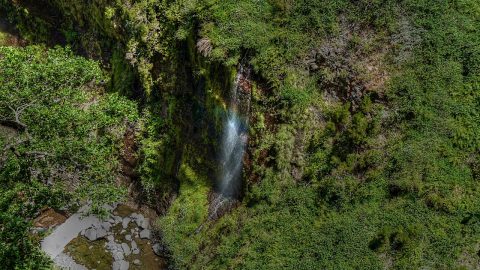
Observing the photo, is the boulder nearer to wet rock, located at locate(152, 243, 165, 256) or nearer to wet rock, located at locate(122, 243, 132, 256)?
wet rock, located at locate(122, 243, 132, 256)

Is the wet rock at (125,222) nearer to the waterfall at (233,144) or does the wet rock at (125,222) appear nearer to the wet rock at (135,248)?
the wet rock at (135,248)

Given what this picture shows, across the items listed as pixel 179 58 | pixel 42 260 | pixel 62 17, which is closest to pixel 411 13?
pixel 179 58

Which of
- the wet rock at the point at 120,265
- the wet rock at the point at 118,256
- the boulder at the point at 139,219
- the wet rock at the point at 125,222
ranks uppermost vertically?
the boulder at the point at 139,219

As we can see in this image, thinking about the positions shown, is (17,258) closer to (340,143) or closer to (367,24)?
(340,143)

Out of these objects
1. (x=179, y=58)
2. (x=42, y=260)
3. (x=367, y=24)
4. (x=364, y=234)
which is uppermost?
(x=367, y=24)

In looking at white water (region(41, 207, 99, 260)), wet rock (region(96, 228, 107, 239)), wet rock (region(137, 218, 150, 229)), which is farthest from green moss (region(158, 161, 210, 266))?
white water (region(41, 207, 99, 260))

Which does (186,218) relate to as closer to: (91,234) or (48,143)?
(91,234)

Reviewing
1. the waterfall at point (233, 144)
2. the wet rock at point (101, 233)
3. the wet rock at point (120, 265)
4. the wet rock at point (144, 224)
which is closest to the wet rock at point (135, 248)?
the wet rock at point (120, 265)
